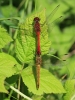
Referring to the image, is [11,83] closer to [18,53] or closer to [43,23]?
[18,53]

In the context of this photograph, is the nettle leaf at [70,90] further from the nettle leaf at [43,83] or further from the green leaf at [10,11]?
the green leaf at [10,11]

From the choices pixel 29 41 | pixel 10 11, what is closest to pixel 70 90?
pixel 29 41

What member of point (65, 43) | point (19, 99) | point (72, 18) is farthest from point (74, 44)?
point (19, 99)

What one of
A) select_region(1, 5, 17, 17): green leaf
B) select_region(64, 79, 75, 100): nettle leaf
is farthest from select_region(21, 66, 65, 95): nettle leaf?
select_region(1, 5, 17, 17): green leaf

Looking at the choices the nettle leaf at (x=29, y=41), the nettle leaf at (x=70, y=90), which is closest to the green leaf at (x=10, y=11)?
the nettle leaf at (x=29, y=41)

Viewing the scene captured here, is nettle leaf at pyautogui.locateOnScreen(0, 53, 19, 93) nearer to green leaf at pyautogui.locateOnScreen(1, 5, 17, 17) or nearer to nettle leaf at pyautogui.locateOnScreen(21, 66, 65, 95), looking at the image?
nettle leaf at pyautogui.locateOnScreen(21, 66, 65, 95)

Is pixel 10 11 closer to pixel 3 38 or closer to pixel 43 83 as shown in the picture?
pixel 3 38
